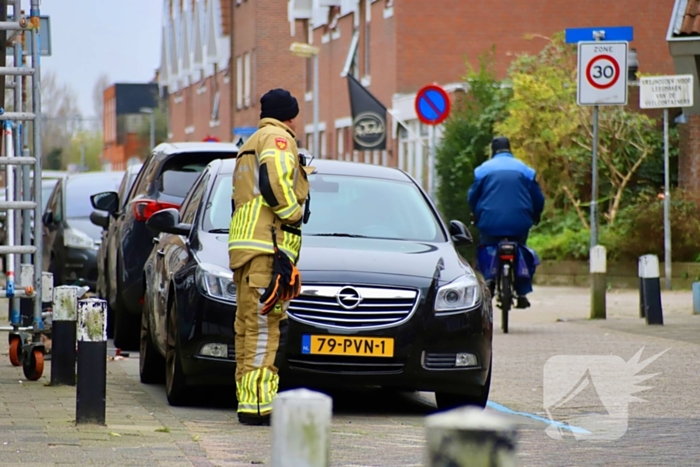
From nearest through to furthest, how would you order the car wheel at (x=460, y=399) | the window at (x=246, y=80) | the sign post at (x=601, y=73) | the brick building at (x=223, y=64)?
→ the car wheel at (x=460, y=399), the sign post at (x=601, y=73), the brick building at (x=223, y=64), the window at (x=246, y=80)

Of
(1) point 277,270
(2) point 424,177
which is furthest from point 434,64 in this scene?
(1) point 277,270

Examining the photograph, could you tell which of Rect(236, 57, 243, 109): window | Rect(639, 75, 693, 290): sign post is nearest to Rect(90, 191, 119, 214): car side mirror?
Rect(639, 75, 693, 290): sign post

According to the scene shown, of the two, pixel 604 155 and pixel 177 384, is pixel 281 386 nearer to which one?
pixel 177 384

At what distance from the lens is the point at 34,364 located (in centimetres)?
978

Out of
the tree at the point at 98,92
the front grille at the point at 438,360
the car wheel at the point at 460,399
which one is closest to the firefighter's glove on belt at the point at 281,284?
the front grille at the point at 438,360

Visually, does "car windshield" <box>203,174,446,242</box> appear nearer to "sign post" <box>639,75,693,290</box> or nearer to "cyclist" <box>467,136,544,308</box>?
"cyclist" <box>467,136,544,308</box>

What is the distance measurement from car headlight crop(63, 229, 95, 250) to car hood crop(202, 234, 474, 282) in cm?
923

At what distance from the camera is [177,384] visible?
8812mm

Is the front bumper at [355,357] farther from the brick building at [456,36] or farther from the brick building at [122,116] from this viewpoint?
the brick building at [122,116]

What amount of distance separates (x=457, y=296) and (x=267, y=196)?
56.5 inches

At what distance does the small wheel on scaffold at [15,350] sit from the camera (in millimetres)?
10391

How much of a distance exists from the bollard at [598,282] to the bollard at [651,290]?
759mm

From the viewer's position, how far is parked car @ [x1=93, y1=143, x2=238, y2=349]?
12.7 metres

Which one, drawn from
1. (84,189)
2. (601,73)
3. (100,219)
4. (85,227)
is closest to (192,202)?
(100,219)
